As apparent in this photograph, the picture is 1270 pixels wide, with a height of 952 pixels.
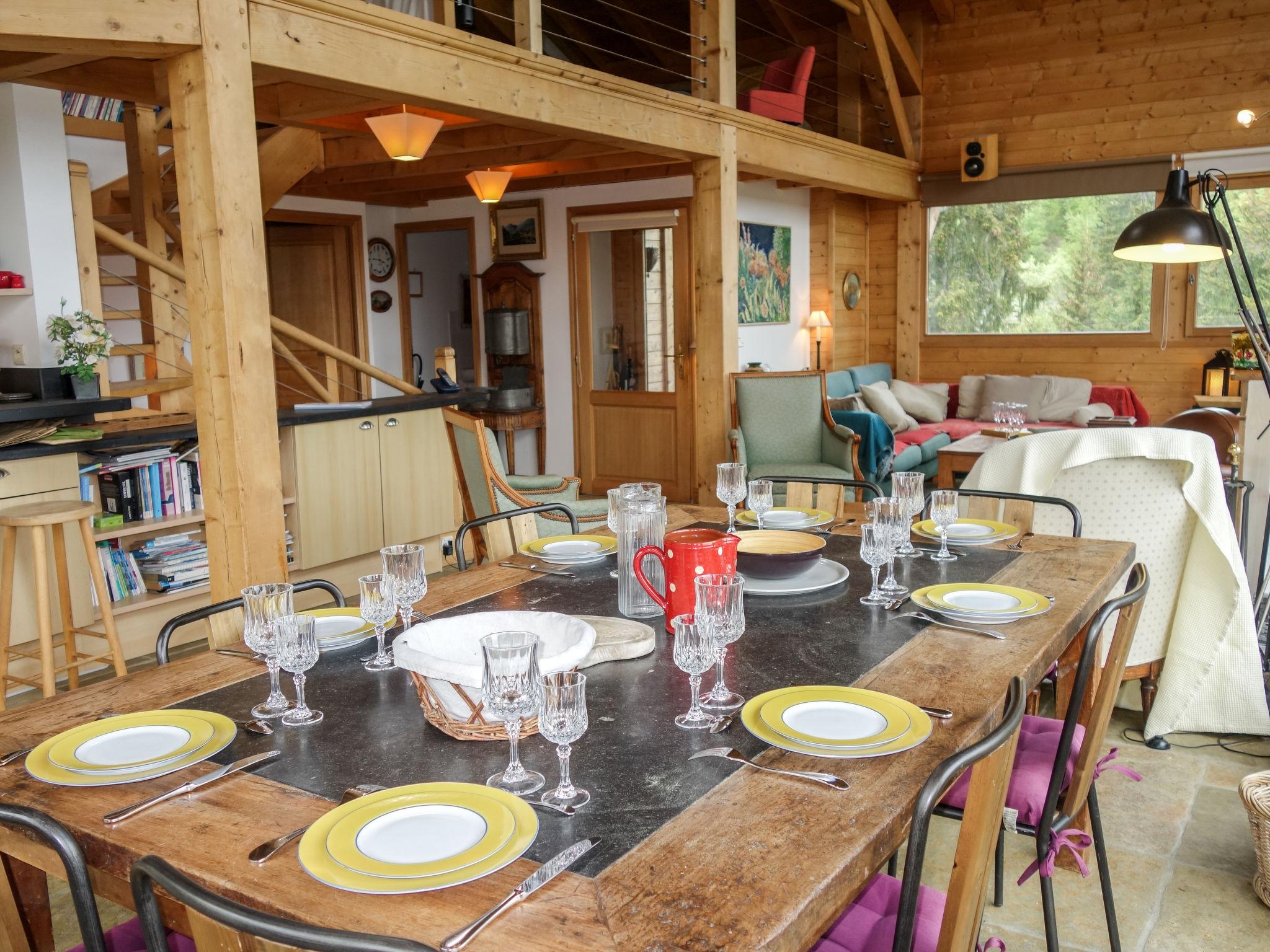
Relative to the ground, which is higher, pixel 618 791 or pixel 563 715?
pixel 563 715

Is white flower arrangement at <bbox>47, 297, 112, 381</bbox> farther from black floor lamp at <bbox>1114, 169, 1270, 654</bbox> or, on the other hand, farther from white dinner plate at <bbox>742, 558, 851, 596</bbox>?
black floor lamp at <bbox>1114, 169, 1270, 654</bbox>

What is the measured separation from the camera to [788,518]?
301 cm

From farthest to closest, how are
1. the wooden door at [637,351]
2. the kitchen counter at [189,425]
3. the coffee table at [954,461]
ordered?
the wooden door at [637,351]
the coffee table at [954,461]
the kitchen counter at [189,425]

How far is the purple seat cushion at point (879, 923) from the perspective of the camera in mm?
1524

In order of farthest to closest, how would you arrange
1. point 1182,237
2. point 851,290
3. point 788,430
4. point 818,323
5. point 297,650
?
point 851,290 < point 818,323 < point 788,430 < point 1182,237 < point 297,650

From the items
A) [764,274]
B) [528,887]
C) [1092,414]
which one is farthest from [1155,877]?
[764,274]

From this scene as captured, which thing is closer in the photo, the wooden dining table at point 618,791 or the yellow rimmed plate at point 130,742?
the wooden dining table at point 618,791

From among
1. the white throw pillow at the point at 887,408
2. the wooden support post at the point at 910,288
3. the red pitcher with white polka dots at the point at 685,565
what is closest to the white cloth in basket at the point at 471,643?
the red pitcher with white polka dots at the point at 685,565

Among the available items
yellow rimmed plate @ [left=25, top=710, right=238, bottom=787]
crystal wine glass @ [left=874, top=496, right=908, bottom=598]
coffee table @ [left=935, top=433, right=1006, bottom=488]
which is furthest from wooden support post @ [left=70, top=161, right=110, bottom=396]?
coffee table @ [left=935, top=433, right=1006, bottom=488]

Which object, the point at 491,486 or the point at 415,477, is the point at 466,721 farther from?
the point at 415,477

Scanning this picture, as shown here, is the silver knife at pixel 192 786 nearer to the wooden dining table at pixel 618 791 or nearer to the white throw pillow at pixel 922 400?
the wooden dining table at pixel 618 791

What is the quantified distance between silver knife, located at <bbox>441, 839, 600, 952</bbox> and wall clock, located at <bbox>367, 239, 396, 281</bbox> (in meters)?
8.33

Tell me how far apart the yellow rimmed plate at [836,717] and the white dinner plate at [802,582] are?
60 cm

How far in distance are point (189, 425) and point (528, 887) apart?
157 inches
